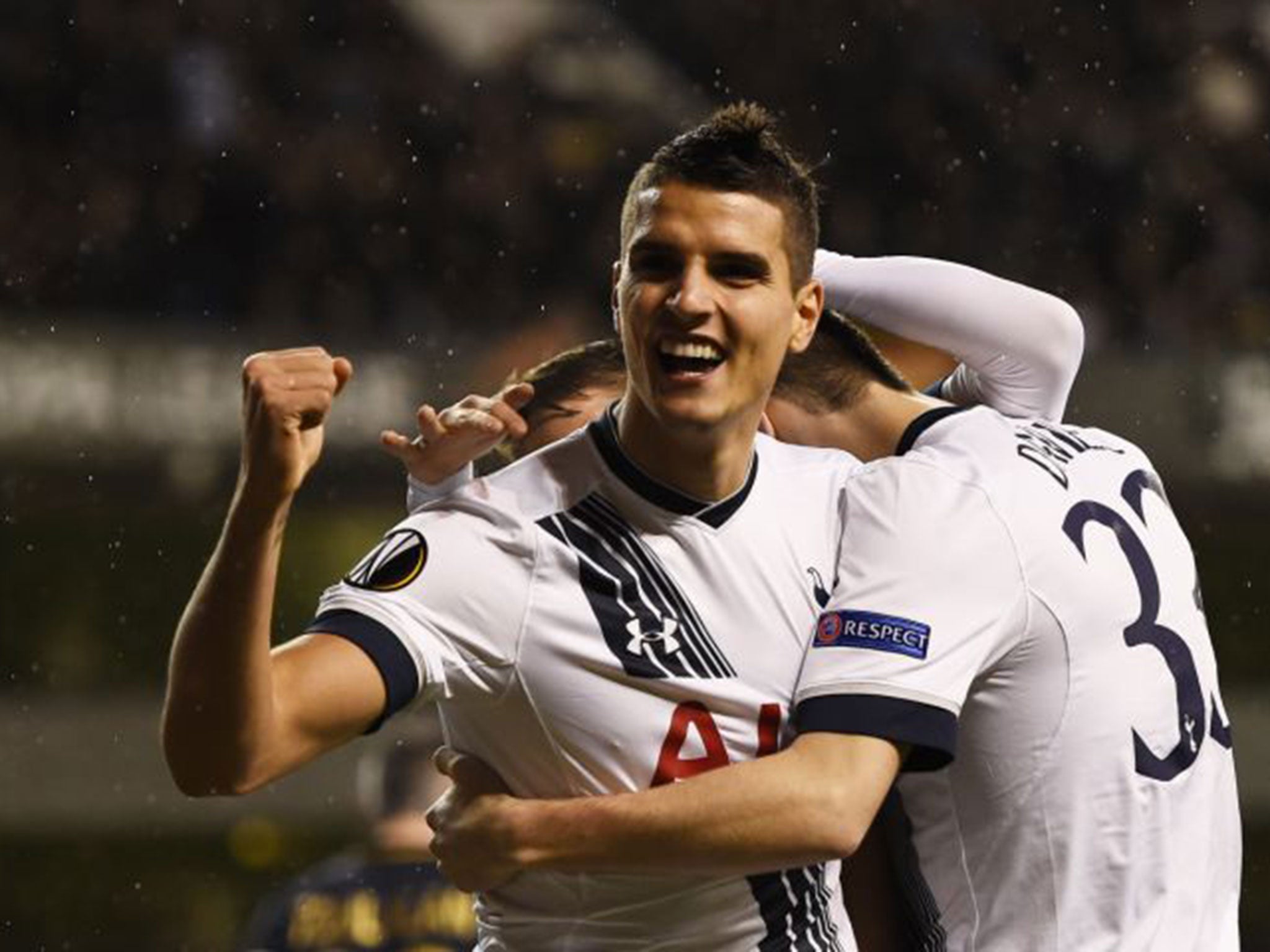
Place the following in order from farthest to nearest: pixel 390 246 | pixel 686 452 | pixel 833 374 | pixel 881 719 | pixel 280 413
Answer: pixel 390 246 < pixel 833 374 < pixel 686 452 < pixel 881 719 < pixel 280 413

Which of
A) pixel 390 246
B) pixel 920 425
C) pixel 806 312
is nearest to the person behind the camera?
pixel 806 312

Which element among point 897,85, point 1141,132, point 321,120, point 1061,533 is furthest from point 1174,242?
point 1061,533

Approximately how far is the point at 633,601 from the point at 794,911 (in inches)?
16.0

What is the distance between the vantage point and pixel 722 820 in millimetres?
2568

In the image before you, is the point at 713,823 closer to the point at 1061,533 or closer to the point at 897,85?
the point at 1061,533

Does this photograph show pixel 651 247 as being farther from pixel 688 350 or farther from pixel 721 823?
pixel 721 823

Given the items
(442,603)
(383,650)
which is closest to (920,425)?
(442,603)

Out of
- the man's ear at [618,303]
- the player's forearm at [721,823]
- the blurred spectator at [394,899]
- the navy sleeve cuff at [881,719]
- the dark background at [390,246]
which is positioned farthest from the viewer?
the dark background at [390,246]

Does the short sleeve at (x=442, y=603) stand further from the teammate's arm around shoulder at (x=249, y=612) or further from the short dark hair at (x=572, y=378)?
the short dark hair at (x=572, y=378)

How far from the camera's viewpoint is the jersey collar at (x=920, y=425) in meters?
3.04

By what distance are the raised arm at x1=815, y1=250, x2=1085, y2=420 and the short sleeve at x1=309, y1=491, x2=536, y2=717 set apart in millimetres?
784

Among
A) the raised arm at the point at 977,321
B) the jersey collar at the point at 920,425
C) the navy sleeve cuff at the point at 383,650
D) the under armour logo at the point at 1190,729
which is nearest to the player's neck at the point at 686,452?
the jersey collar at the point at 920,425

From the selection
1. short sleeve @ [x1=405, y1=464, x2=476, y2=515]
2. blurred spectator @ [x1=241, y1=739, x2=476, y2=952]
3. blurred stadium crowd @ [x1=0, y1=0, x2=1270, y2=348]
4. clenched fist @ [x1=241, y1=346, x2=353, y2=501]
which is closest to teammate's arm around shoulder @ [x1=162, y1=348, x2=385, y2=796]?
clenched fist @ [x1=241, y1=346, x2=353, y2=501]

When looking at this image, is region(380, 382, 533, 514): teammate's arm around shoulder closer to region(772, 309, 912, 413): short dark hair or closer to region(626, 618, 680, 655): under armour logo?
region(626, 618, 680, 655): under armour logo
